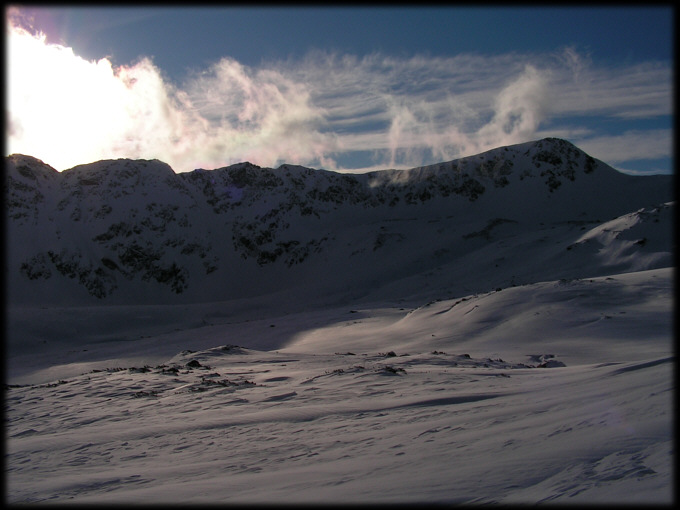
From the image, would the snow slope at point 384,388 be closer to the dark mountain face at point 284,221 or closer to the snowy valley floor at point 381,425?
the snowy valley floor at point 381,425

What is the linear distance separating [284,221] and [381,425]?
63765 mm

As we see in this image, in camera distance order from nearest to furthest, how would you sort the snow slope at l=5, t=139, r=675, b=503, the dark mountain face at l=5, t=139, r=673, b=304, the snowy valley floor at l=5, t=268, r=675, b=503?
the snowy valley floor at l=5, t=268, r=675, b=503 → the snow slope at l=5, t=139, r=675, b=503 → the dark mountain face at l=5, t=139, r=673, b=304

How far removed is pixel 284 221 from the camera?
6888cm

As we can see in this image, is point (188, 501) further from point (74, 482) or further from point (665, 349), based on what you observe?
point (665, 349)

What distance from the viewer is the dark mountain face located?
5272 centimetres

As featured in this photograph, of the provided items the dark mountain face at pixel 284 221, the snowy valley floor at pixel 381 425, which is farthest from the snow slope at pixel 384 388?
the dark mountain face at pixel 284 221

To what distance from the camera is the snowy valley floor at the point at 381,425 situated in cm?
402

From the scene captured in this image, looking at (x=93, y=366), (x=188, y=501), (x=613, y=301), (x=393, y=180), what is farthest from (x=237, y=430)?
(x=393, y=180)

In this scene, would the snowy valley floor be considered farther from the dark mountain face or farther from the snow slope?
the dark mountain face

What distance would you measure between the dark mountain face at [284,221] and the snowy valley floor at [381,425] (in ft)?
92.0

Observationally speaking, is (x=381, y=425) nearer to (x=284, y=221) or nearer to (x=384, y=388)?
(x=384, y=388)

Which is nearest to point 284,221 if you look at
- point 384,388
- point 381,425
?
point 384,388

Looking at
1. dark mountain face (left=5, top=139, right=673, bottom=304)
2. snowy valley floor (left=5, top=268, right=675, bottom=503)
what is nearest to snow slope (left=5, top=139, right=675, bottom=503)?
snowy valley floor (left=5, top=268, right=675, bottom=503)

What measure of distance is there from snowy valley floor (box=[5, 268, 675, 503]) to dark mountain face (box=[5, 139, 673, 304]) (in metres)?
28.0
